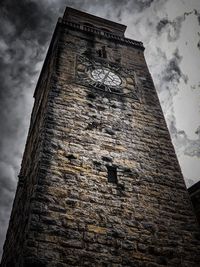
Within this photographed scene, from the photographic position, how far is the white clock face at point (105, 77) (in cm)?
967

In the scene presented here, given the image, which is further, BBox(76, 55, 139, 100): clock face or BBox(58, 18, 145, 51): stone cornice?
BBox(58, 18, 145, 51): stone cornice

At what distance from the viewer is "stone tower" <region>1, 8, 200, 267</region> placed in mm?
5371

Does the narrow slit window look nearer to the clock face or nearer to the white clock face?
the clock face

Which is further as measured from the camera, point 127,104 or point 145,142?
point 127,104

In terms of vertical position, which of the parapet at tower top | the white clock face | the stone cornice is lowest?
the white clock face

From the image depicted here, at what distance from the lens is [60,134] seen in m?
7.20

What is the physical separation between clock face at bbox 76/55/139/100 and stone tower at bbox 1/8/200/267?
0.13ft

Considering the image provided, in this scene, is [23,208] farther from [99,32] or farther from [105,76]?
[99,32]

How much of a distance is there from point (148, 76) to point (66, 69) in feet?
10.3

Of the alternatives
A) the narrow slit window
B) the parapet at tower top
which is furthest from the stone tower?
the parapet at tower top

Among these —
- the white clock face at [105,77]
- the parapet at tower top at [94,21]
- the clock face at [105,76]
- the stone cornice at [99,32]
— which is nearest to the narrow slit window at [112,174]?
the clock face at [105,76]

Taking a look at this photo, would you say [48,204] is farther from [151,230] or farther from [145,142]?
[145,142]

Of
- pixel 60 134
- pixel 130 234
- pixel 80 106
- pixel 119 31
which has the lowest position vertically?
pixel 130 234

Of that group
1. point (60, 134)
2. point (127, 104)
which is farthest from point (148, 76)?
point (60, 134)
